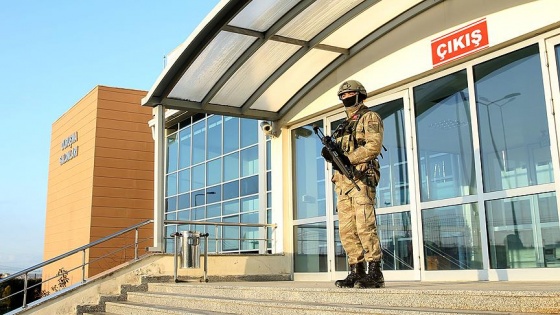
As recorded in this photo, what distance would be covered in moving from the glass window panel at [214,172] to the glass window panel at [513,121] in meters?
11.2

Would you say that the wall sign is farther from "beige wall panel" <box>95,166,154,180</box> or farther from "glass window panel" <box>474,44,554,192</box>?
"glass window panel" <box>474,44,554,192</box>

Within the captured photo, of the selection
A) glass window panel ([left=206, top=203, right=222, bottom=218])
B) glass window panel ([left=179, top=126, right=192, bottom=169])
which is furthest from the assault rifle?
glass window panel ([left=179, top=126, right=192, bottom=169])

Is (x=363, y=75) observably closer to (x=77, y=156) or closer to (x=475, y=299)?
(x=475, y=299)

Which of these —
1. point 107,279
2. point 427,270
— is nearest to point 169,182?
point 107,279

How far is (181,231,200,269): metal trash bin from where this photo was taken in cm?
874

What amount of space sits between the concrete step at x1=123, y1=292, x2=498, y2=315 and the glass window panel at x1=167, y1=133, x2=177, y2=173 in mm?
13076

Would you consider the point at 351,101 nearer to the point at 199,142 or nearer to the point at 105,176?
the point at 199,142

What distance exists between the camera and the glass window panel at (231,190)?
1641 cm

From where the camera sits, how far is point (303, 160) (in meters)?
10.0

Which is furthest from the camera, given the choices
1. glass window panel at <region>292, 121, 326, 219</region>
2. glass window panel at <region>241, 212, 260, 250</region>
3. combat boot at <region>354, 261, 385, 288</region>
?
glass window panel at <region>241, 212, 260, 250</region>

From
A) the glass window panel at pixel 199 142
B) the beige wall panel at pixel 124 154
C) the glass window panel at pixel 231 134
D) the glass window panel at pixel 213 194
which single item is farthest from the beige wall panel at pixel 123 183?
the glass window panel at pixel 231 134

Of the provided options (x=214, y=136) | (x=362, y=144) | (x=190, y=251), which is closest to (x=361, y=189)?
(x=362, y=144)

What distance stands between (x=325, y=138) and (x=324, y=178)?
12.8 ft

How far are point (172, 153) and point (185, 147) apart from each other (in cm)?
121
